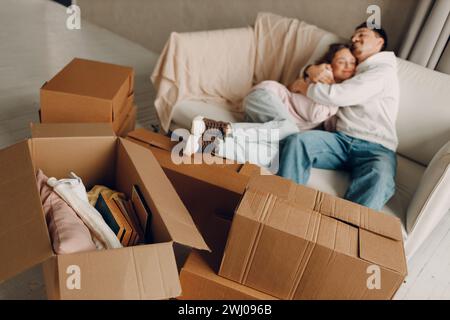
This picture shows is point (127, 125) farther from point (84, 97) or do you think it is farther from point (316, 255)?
point (316, 255)

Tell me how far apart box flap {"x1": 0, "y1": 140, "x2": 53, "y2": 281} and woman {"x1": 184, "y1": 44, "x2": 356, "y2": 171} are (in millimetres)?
610

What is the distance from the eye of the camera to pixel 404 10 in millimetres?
2203

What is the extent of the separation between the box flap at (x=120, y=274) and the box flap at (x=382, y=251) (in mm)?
531

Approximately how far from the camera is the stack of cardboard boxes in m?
0.92

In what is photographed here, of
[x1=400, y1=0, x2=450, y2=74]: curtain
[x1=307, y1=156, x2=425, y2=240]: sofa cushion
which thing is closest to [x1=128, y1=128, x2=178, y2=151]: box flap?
[x1=307, y1=156, x2=425, y2=240]: sofa cushion

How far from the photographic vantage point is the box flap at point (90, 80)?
5.55 feet

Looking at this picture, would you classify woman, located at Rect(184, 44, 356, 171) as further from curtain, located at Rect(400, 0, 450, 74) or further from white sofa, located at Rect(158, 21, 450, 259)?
curtain, located at Rect(400, 0, 450, 74)

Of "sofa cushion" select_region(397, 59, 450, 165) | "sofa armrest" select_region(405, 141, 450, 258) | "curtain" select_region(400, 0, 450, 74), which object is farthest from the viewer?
"curtain" select_region(400, 0, 450, 74)

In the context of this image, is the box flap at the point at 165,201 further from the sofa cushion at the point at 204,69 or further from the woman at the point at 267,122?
the sofa cushion at the point at 204,69

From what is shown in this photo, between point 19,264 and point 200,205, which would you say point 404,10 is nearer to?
point 200,205

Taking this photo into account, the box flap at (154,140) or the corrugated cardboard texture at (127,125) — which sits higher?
the box flap at (154,140)

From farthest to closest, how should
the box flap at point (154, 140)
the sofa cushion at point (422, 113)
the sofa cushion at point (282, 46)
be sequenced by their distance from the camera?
1. the sofa cushion at point (282, 46)
2. the sofa cushion at point (422, 113)
3. the box flap at point (154, 140)

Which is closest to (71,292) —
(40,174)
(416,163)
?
(40,174)

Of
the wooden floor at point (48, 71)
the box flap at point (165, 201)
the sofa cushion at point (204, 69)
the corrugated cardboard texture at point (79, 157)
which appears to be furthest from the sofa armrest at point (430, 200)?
the corrugated cardboard texture at point (79, 157)
